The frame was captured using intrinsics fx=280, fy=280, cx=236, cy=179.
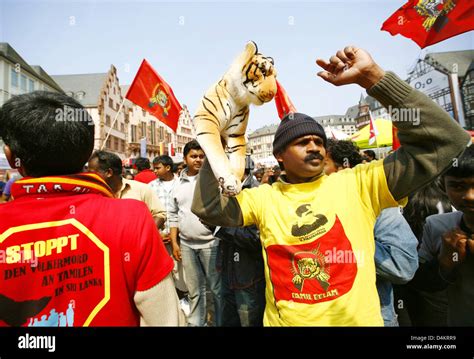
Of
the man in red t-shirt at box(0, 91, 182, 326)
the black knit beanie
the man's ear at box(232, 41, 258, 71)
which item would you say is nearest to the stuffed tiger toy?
the man's ear at box(232, 41, 258, 71)

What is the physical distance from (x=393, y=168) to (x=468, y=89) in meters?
19.3

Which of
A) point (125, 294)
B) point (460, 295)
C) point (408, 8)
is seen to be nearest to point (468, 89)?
point (408, 8)

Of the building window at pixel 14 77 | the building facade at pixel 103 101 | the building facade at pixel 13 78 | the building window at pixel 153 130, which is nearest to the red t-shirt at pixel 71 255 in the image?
the building facade at pixel 13 78

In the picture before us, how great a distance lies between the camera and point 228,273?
2.38m

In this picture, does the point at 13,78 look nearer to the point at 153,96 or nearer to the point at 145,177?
the point at 145,177

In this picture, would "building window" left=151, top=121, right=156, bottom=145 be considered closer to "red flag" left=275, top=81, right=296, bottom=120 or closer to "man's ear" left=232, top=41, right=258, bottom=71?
"red flag" left=275, top=81, right=296, bottom=120

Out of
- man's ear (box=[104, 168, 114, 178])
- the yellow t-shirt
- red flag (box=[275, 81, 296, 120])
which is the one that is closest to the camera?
the yellow t-shirt

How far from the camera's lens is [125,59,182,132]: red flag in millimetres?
4578

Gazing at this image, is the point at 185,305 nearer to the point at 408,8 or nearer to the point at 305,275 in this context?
the point at 305,275

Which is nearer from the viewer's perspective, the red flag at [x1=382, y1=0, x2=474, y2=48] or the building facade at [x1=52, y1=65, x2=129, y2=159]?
the red flag at [x1=382, y1=0, x2=474, y2=48]

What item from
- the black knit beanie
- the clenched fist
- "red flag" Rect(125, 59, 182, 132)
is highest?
"red flag" Rect(125, 59, 182, 132)

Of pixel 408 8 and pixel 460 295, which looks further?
pixel 408 8

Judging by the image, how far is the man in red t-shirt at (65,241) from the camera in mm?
914
